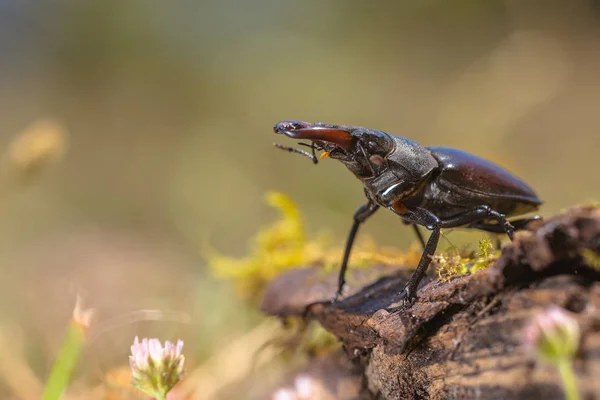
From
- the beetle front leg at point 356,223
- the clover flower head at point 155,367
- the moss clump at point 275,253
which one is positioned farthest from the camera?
the moss clump at point 275,253

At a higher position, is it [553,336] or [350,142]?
[350,142]

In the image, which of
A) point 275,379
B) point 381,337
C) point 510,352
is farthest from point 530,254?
point 275,379

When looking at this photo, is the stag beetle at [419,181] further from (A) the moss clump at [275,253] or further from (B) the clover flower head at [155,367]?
(A) the moss clump at [275,253]

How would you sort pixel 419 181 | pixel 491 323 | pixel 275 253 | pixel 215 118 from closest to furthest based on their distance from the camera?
pixel 491 323 → pixel 419 181 → pixel 275 253 → pixel 215 118

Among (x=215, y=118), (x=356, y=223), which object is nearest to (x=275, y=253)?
(x=356, y=223)

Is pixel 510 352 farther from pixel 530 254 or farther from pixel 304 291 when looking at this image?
pixel 304 291

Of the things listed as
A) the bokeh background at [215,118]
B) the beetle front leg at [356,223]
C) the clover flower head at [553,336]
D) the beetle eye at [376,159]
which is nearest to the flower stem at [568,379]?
the clover flower head at [553,336]

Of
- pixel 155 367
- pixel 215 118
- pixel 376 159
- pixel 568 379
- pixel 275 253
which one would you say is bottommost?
pixel 568 379

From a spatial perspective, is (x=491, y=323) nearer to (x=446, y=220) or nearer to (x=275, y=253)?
(x=446, y=220)
